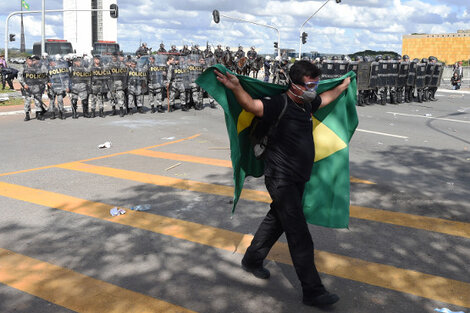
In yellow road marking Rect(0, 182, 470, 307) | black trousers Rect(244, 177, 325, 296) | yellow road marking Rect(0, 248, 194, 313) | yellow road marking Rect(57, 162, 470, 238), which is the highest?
black trousers Rect(244, 177, 325, 296)

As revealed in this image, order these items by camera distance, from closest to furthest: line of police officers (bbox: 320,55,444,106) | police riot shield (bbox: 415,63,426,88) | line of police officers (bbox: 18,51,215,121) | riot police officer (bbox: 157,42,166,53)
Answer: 1. line of police officers (bbox: 18,51,215,121)
2. line of police officers (bbox: 320,55,444,106)
3. police riot shield (bbox: 415,63,426,88)
4. riot police officer (bbox: 157,42,166,53)

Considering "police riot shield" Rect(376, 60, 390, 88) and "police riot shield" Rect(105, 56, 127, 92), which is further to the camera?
"police riot shield" Rect(376, 60, 390, 88)

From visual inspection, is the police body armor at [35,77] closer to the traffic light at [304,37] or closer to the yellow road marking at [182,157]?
the yellow road marking at [182,157]

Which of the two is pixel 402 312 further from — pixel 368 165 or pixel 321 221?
pixel 368 165

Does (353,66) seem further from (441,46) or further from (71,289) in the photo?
(441,46)

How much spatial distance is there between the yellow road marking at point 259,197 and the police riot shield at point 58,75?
21.5 ft

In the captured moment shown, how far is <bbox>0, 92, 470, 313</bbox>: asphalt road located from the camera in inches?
155

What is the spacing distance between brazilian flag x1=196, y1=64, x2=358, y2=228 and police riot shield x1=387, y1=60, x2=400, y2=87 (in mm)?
16450

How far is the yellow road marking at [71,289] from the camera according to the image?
374cm

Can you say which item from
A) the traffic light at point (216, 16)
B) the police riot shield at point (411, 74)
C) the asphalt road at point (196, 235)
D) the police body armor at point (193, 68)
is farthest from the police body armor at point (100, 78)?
the traffic light at point (216, 16)

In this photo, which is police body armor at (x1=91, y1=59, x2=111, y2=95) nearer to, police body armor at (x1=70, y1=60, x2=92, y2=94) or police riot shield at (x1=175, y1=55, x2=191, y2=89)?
police body armor at (x1=70, y1=60, x2=92, y2=94)

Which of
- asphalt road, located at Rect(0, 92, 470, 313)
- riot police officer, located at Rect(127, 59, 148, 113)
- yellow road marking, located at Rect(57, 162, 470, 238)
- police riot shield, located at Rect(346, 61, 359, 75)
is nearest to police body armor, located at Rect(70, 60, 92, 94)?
riot police officer, located at Rect(127, 59, 148, 113)

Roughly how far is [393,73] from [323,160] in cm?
1704

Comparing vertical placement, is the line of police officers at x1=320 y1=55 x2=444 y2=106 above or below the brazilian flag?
above
